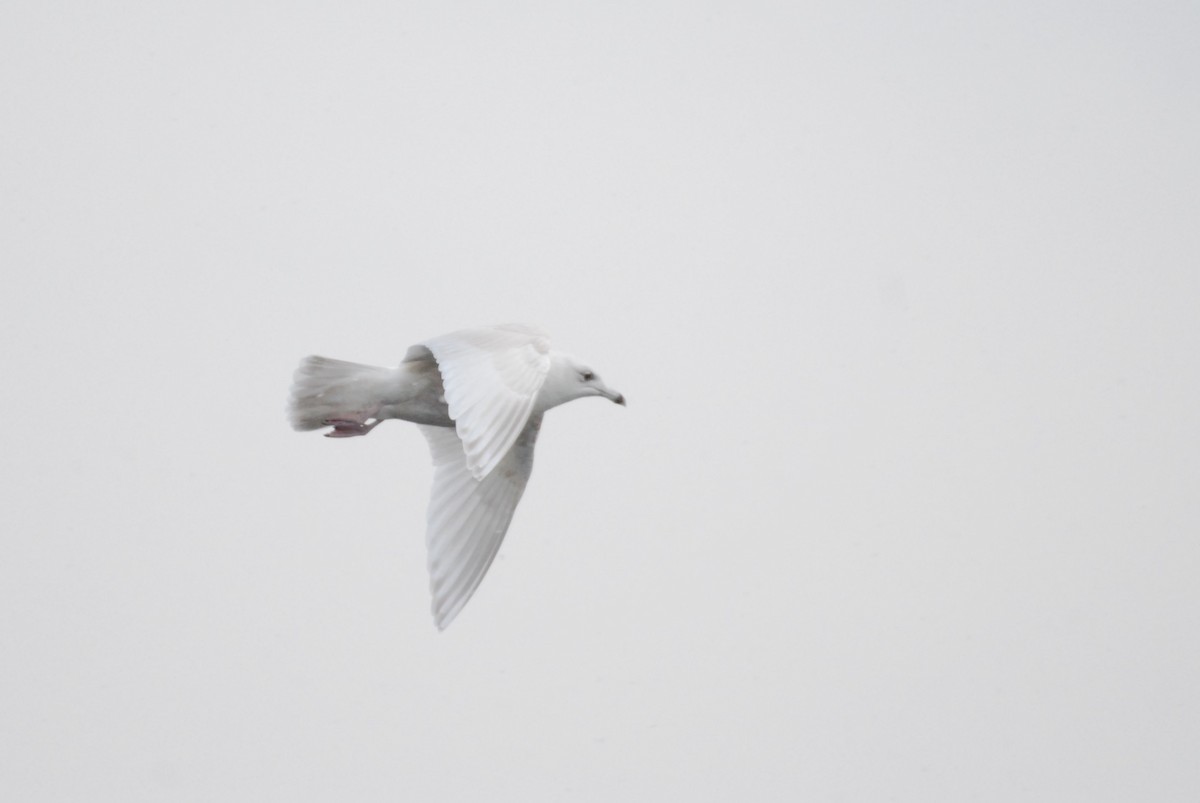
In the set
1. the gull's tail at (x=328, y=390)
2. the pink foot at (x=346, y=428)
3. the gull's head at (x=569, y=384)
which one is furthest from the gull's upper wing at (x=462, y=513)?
the gull's tail at (x=328, y=390)

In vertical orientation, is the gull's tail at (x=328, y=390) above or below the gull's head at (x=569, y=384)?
below

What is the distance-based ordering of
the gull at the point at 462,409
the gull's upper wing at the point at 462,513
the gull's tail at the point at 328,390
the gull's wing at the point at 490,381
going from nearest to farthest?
the gull's wing at the point at 490,381
the gull at the point at 462,409
the gull's tail at the point at 328,390
the gull's upper wing at the point at 462,513

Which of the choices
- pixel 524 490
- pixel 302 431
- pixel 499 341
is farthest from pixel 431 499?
pixel 499 341

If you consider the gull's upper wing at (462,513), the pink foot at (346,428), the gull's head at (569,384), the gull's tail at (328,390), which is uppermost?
the gull's head at (569,384)

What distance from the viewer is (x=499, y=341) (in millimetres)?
4172

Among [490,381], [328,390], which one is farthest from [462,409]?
[328,390]

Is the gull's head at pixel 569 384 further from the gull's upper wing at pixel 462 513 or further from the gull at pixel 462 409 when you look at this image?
the gull's upper wing at pixel 462 513

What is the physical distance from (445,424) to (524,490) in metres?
0.45

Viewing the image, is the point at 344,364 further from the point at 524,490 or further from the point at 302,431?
the point at 524,490

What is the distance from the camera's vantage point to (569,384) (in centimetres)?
452

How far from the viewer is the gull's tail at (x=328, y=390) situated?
441cm

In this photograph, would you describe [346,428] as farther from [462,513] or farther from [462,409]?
[462,409]

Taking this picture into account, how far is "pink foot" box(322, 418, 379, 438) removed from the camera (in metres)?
4.47

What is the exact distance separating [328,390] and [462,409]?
2.56 ft
